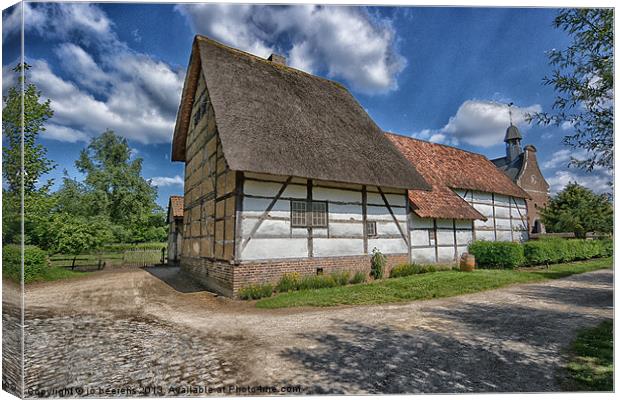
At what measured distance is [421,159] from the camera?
51.7ft

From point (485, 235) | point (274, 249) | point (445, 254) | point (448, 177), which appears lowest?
point (445, 254)

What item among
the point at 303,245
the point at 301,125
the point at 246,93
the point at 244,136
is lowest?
the point at 303,245

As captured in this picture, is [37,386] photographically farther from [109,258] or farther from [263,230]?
[109,258]

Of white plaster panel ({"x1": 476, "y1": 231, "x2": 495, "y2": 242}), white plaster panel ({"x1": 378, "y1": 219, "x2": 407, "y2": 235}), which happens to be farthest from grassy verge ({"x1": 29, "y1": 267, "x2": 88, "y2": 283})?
white plaster panel ({"x1": 476, "y1": 231, "x2": 495, "y2": 242})

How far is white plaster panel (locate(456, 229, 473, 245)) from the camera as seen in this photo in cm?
1349

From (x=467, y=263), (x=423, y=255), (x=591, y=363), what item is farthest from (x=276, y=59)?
(x=591, y=363)

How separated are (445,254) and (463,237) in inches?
55.5

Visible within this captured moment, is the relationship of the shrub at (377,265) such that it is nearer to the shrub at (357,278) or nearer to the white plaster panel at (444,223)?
the shrub at (357,278)

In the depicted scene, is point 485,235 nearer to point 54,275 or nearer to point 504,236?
point 504,236

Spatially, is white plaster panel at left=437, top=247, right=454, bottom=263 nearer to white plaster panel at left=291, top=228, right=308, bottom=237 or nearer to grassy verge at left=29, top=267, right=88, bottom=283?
white plaster panel at left=291, top=228, right=308, bottom=237

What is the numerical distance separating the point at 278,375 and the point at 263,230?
5.44 meters

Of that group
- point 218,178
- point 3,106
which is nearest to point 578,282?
point 218,178

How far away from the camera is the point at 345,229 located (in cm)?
998

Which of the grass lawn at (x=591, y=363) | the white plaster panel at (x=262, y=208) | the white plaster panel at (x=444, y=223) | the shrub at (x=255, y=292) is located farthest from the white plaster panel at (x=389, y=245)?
the grass lawn at (x=591, y=363)
